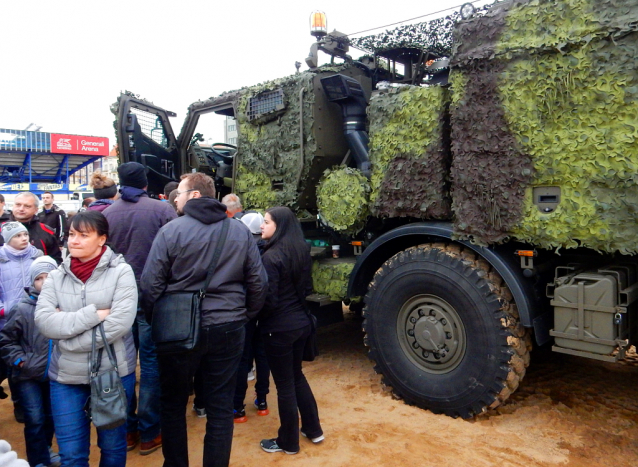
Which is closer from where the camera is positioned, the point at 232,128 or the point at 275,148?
the point at 275,148

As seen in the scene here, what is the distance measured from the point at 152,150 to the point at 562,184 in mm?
4101

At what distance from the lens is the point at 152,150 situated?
17.7 feet

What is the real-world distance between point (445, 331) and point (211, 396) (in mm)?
1772

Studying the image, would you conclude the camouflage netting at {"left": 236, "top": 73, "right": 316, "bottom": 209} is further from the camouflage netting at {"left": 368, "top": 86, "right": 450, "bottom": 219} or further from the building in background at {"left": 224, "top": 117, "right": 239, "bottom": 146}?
the camouflage netting at {"left": 368, "top": 86, "right": 450, "bottom": 219}

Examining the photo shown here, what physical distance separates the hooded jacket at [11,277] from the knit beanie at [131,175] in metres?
0.86

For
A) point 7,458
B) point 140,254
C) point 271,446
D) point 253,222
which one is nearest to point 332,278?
point 253,222

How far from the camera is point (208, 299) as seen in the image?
259 cm

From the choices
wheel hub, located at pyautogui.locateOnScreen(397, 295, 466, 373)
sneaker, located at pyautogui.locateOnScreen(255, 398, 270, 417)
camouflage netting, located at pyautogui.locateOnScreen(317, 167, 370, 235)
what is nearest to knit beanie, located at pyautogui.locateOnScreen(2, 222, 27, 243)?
sneaker, located at pyautogui.locateOnScreen(255, 398, 270, 417)

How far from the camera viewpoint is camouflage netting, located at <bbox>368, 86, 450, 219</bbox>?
3.64 meters

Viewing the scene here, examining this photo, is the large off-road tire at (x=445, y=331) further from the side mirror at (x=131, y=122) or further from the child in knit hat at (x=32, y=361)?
the side mirror at (x=131, y=122)

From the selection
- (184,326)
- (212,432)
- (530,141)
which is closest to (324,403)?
(212,432)

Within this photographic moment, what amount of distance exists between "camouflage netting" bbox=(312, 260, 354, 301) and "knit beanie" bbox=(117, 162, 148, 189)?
1790 millimetres

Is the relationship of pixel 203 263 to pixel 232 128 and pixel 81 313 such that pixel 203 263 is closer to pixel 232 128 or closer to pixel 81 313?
pixel 81 313

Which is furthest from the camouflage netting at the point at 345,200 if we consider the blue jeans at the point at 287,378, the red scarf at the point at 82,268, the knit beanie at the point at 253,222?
the red scarf at the point at 82,268
